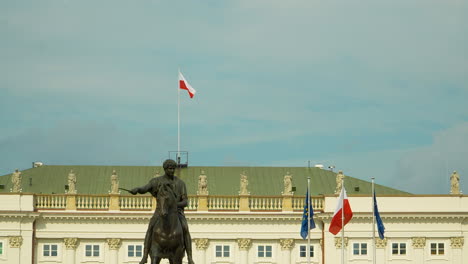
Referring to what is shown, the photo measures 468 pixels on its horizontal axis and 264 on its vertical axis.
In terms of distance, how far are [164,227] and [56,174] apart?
6570 centimetres

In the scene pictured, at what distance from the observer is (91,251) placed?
97.1m

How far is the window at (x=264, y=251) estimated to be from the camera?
98.1m

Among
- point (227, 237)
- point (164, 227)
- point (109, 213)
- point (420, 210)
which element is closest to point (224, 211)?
point (227, 237)

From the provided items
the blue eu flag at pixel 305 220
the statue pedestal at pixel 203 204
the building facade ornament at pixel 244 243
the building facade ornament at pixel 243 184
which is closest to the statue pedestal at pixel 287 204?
the building facade ornament at pixel 243 184

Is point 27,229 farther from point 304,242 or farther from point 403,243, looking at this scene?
point 403,243

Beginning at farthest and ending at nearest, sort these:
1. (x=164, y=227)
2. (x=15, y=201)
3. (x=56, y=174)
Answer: (x=56, y=174) → (x=15, y=201) → (x=164, y=227)

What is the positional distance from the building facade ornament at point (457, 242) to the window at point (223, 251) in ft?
54.8

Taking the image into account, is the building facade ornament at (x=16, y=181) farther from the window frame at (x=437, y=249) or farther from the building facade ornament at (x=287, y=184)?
the window frame at (x=437, y=249)

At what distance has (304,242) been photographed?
98000 millimetres

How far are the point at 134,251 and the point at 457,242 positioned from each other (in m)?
24.1

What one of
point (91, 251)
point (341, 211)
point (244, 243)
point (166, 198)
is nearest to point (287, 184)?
point (244, 243)

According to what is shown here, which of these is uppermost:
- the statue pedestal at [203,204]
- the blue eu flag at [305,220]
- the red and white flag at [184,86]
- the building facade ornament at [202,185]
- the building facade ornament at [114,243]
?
the red and white flag at [184,86]

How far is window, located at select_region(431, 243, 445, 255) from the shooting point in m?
97.1

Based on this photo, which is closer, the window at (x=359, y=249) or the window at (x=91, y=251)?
the window at (x=359, y=249)
